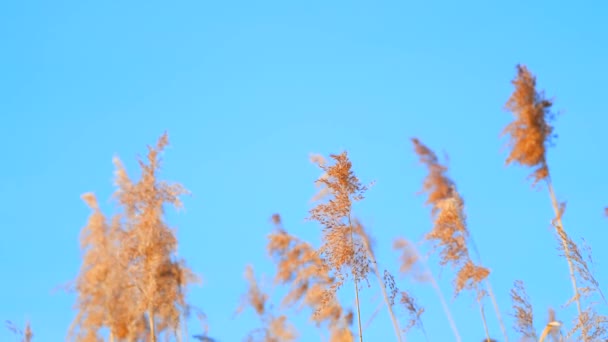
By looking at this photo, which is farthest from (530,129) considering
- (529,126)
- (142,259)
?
(142,259)

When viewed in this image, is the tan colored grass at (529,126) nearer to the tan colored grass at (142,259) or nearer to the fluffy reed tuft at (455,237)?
the fluffy reed tuft at (455,237)

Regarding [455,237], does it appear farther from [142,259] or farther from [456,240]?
[142,259]

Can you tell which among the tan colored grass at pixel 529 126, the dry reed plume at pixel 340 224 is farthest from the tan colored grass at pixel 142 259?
the tan colored grass at pixel 529 126

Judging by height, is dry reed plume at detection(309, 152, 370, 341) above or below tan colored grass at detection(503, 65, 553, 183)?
below

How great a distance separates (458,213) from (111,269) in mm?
5335

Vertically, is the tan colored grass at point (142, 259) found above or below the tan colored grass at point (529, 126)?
below

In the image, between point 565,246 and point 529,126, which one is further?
point 529,126

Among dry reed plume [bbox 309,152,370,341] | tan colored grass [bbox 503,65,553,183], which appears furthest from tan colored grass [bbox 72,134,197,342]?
tan colored grass [bbox 503,65,553,183]

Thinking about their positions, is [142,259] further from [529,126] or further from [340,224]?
[529,126]

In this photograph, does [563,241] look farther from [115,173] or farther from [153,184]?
[115,173]

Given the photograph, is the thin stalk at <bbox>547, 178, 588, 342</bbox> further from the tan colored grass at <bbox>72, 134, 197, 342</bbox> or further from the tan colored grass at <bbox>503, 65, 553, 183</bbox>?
the tan colored grass at <bbox>72, 134, 197, 342</bbox>

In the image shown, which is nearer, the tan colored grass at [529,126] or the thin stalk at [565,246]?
the thin stalk at [565,246]

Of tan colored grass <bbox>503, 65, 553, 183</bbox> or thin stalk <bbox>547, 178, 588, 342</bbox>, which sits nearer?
thin stalk <bbox>547, 178, 588, 342</bbox>

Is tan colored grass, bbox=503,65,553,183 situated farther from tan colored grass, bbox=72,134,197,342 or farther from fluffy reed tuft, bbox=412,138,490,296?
tan colored grass, bbox=72,134,197,342
